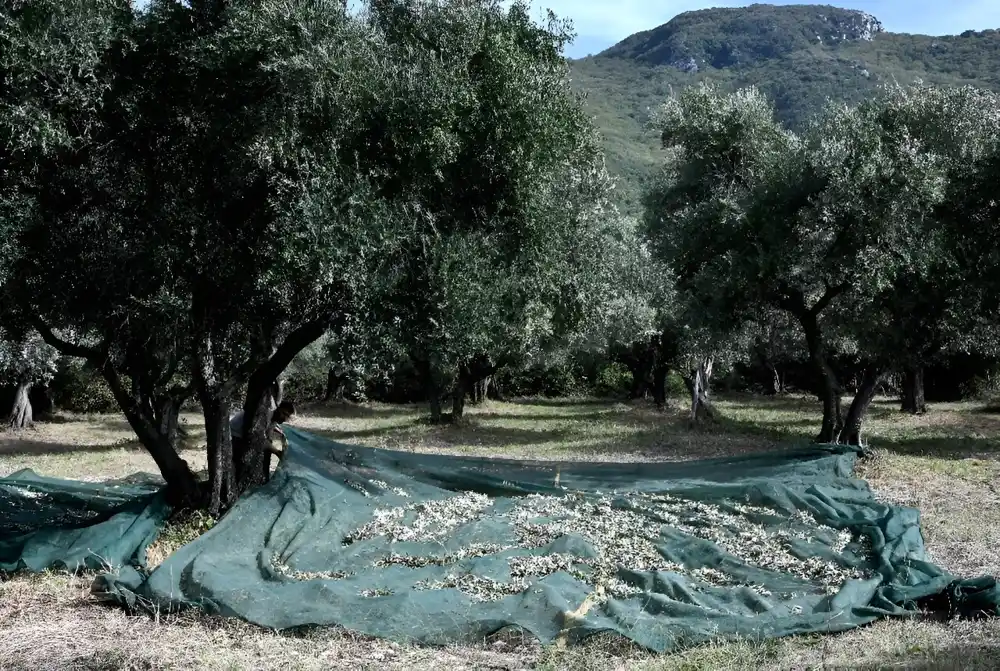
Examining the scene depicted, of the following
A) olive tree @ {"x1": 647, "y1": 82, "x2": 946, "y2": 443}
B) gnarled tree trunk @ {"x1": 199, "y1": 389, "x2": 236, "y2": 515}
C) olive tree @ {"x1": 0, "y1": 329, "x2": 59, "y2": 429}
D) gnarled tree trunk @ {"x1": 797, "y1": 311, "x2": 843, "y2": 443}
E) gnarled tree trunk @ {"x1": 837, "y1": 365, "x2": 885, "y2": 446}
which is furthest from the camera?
olive tree @ {"x1": 0, "y1": 329, "x2": 59, "y2": 429}

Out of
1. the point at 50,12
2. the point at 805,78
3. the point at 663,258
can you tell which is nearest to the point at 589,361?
the point at 663,258

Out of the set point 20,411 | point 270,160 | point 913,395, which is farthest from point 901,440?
point 20,411

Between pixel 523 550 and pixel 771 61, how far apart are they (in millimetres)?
154930

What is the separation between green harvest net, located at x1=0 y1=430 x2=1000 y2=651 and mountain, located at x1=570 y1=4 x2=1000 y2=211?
Result: 7894 centimetres

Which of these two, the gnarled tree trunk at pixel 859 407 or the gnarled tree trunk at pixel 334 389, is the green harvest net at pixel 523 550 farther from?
the gnarled tree trunk at pixel 334 389

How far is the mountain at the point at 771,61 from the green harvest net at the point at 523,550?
78.9m

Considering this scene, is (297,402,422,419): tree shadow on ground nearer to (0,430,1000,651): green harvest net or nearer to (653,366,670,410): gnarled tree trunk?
(653,366,670,410): gnarled tree trunk

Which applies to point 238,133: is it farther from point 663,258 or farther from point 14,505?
point 663,258

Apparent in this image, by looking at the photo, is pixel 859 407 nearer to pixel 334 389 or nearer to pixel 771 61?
pixel 334 389

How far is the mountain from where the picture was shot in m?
116

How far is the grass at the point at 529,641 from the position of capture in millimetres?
5965

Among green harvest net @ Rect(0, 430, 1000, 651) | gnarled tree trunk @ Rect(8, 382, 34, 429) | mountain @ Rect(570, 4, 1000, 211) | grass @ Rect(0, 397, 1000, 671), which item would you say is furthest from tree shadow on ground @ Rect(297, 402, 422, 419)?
mountain @ Rect(570, 4, 1000, 211)

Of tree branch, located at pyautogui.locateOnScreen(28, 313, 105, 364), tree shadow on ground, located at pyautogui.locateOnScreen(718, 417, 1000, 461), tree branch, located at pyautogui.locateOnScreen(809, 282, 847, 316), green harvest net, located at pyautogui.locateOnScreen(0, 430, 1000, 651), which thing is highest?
tree branch, located at pyautogui.locateOnScreen(809, 282, 847, 316)

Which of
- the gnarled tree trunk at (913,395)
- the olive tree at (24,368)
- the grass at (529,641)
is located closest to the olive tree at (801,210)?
the grass at (529,641)
